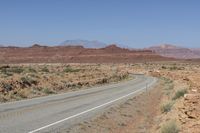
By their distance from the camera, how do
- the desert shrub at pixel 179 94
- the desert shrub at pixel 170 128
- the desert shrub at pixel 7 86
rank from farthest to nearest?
the desert shrub at pixel 7 86, the desert shrub at pixel 179 94, the desert shrub at pixel 170 128

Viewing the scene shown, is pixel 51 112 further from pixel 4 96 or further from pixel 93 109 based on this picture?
pixel 4 96

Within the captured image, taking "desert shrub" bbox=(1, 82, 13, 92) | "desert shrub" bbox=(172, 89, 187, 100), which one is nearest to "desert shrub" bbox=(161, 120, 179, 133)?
"desert shrub" bbox=(172, 89, 187, 100)

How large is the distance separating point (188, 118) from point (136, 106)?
35.6 ft

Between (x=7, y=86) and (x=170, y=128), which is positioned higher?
(x=170, y=128)

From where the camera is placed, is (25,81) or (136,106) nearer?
(136,106)

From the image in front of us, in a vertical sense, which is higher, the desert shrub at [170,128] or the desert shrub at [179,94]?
the desert shrub at [170,128]

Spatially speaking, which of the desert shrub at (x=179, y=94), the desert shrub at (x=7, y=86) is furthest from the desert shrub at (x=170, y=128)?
the desert shrub at (x=7, y=86)

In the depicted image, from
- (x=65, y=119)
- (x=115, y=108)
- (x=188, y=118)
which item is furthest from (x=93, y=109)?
Answer: (x=188, y=118)

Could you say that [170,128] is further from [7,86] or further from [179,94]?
[7,86]

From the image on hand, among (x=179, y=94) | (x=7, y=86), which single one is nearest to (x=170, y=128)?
(x=179, y=94)

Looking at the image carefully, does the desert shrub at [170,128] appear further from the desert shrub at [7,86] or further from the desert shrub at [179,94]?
the desert shrub at [7,86]

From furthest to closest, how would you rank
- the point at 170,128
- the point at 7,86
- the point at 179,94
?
the point at 7,86
the point at 179,94
the point at 170,128

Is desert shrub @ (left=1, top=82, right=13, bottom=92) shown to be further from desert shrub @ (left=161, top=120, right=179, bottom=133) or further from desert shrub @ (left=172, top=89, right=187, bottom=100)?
desert shrub @ (left=161, top=120, right=179, bottom=133)

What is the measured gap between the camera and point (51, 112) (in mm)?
20328
